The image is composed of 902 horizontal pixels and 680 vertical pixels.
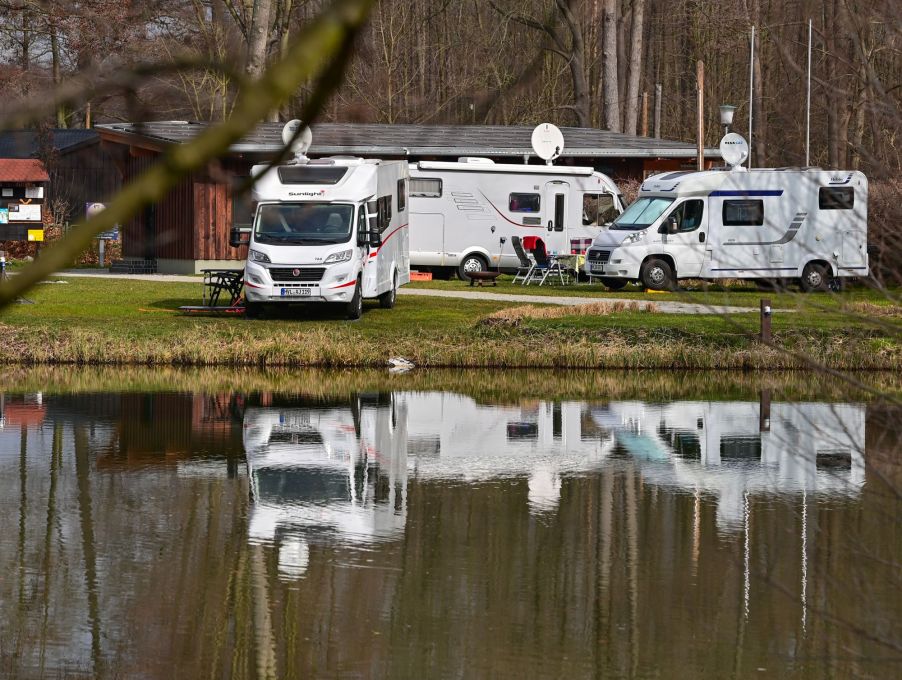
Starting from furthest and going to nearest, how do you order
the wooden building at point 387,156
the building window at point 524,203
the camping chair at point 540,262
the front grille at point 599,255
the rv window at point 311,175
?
the wooden building at point 387,156, the building window at point 524,203, the camping chair at point 540,262, the front grille at point 599,255, the rv window at point 311,175

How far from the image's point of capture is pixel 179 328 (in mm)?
Result: 22094

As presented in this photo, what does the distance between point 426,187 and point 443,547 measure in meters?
23.5

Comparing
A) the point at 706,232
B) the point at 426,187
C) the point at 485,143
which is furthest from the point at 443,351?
the point at 485,143

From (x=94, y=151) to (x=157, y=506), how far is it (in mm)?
40355

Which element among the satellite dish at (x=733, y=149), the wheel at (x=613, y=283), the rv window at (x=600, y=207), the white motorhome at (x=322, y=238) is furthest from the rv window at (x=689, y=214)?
the white motorhome at (x=322, y=238)

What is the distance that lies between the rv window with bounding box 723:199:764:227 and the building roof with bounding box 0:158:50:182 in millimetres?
18639

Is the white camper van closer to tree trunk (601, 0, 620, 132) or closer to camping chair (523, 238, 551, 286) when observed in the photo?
camping chair (523, 238, 551, 286)

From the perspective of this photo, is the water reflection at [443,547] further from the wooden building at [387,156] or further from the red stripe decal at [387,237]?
the wooden building at [387,156]

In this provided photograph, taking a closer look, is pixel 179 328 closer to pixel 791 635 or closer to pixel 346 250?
pixel 346 250

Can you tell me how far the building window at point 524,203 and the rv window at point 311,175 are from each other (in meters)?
8.53

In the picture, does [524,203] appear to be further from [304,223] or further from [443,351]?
[443,351]

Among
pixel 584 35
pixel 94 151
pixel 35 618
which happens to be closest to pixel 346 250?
pixel 35 618

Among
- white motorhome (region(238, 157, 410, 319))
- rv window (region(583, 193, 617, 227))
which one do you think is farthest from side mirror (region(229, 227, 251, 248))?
rv window (region(583, 193, 617, 227))

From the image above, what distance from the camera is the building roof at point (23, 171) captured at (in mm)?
39000
